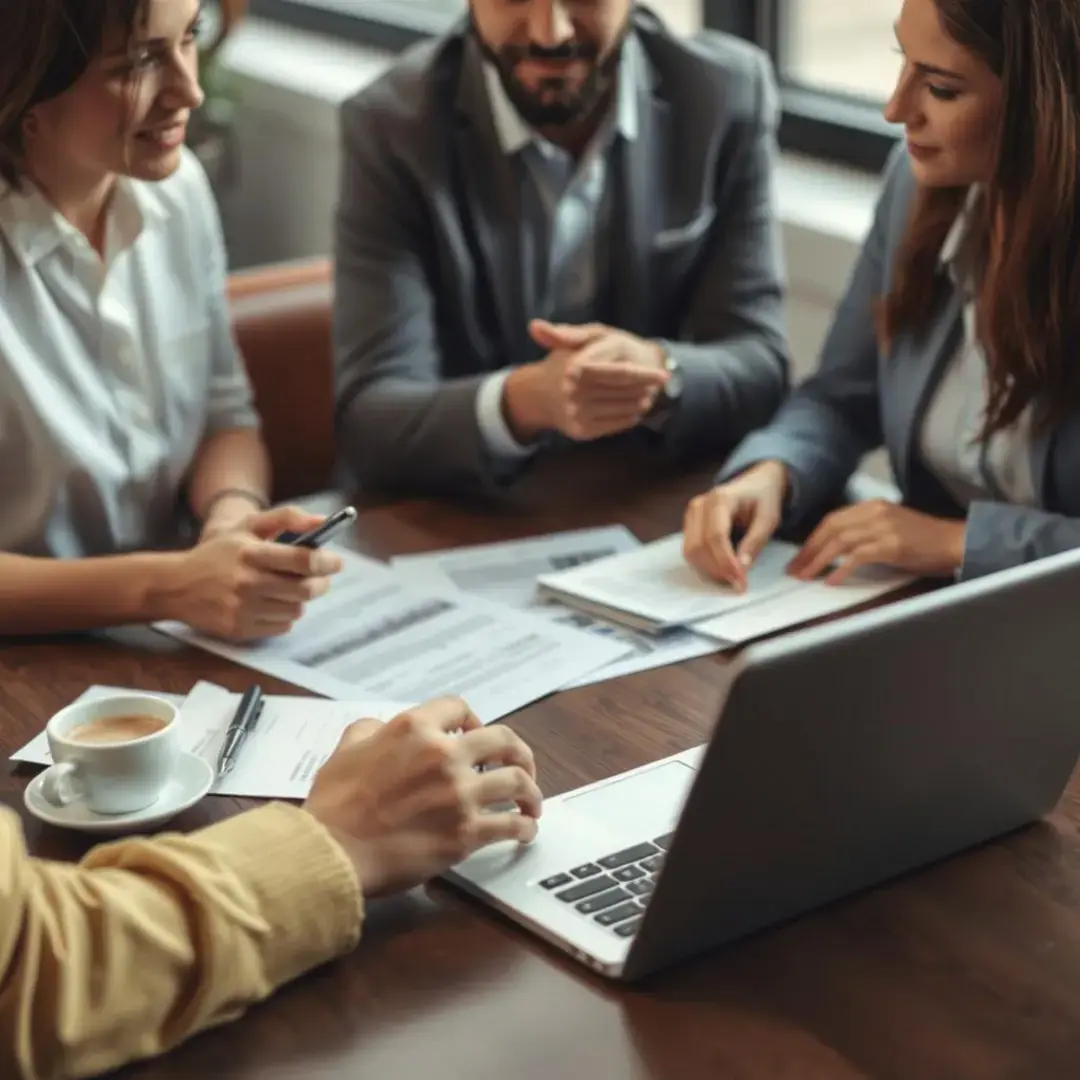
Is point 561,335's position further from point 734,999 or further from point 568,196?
point 734,999

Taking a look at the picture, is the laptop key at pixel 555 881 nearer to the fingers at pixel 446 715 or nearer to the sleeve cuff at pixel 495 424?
the fingers at pixel 446 715

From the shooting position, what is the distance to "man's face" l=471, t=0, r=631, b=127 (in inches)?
73.3

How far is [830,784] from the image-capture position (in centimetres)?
96

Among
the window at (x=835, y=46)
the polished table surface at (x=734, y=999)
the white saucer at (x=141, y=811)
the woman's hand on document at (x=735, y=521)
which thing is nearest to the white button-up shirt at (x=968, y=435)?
the woman's hand on document at (x=735, y=521)

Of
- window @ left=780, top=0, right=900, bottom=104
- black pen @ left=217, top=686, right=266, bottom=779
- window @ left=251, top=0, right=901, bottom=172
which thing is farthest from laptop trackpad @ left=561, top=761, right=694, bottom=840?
window @ left=780, top=0, right=900, bottom=104

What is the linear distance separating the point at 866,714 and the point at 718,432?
1.02m

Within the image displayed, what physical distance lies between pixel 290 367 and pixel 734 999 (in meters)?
1.30

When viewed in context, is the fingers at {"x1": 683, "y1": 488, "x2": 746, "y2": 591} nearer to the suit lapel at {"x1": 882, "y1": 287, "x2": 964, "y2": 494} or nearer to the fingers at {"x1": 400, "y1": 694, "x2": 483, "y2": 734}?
the suit lapel at {"x1": 882, "y1": 287, "x2": 964, "y2": 494}

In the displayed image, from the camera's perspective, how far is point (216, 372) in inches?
73.7

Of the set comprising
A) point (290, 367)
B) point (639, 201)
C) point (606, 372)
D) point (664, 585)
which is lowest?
point (290, 367)

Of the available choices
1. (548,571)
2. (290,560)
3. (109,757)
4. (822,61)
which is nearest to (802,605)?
(548,571)

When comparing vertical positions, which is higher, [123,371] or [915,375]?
[915,375]

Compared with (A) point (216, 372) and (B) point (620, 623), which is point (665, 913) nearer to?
(B) point (620, 623)

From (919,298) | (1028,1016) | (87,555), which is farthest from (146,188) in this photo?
(1028,1016)
